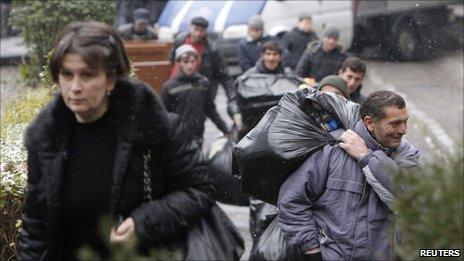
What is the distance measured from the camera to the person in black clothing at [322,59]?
9.74 meters

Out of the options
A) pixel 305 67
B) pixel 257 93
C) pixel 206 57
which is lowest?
pixel 305 67

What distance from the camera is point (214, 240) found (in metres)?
3.10

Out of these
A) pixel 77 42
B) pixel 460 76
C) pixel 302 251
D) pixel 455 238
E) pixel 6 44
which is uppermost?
pixel 77 42

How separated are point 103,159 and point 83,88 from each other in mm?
248

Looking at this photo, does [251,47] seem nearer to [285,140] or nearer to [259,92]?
[259,92]

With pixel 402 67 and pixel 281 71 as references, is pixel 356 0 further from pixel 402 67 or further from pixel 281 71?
pixel 281 71

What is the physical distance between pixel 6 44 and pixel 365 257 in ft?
46.5

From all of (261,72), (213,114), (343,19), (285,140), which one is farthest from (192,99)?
(343,19)

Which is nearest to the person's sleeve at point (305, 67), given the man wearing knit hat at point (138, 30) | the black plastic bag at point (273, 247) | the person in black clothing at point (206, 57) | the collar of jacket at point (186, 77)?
the person in black clothing at point (206, 57)

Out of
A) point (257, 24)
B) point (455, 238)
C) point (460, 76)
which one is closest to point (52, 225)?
point (455, 238)

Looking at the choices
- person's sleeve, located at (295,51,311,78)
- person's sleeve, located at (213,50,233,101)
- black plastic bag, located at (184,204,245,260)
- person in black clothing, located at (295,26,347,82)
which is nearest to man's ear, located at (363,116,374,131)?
black plastic bag, located at (184,204,245,260)

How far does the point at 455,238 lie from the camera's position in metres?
2.54

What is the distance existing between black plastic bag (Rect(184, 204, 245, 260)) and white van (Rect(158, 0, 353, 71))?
32.6 ft

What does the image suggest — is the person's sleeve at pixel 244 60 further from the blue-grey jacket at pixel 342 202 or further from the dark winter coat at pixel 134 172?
the dark winter coat at pixel 134 172
